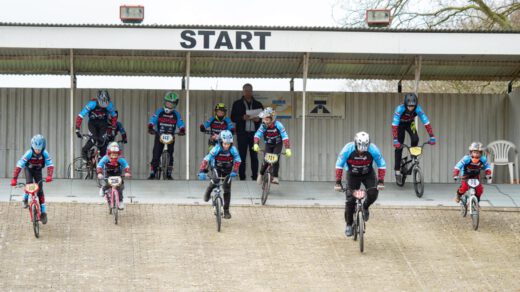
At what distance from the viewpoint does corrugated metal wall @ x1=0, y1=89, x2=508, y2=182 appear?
85.3 feet

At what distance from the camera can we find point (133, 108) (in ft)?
86.2

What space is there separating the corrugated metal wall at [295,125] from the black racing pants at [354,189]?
7.23 m

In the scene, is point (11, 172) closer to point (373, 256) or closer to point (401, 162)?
point (401, 162)

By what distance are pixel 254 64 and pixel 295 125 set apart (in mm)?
1759

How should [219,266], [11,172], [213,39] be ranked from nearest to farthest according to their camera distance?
[219,266] → [213,39] → [11,172]

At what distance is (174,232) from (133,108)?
7.04m

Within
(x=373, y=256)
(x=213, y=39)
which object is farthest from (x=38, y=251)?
(x=213, y=39)

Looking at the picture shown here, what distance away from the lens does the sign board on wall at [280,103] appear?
26.3 m

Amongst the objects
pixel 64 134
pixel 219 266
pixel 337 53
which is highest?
pixel 337 53

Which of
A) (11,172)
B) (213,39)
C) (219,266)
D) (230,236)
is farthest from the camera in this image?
(11,172)

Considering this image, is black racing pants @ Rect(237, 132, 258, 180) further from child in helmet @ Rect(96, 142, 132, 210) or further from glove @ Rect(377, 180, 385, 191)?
glove @ Rect(377, 180, 385, 191)

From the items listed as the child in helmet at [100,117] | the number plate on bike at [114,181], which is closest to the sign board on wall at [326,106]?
the child in helmet at [100,117]

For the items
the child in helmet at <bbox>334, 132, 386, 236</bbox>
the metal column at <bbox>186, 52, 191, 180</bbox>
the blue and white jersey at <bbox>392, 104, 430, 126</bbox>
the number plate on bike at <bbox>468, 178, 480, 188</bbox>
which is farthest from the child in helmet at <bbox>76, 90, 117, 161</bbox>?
the number plate on bike at <bbox>468, 178, 480, 188</bbox>

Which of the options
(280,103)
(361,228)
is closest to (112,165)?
(361,228)
